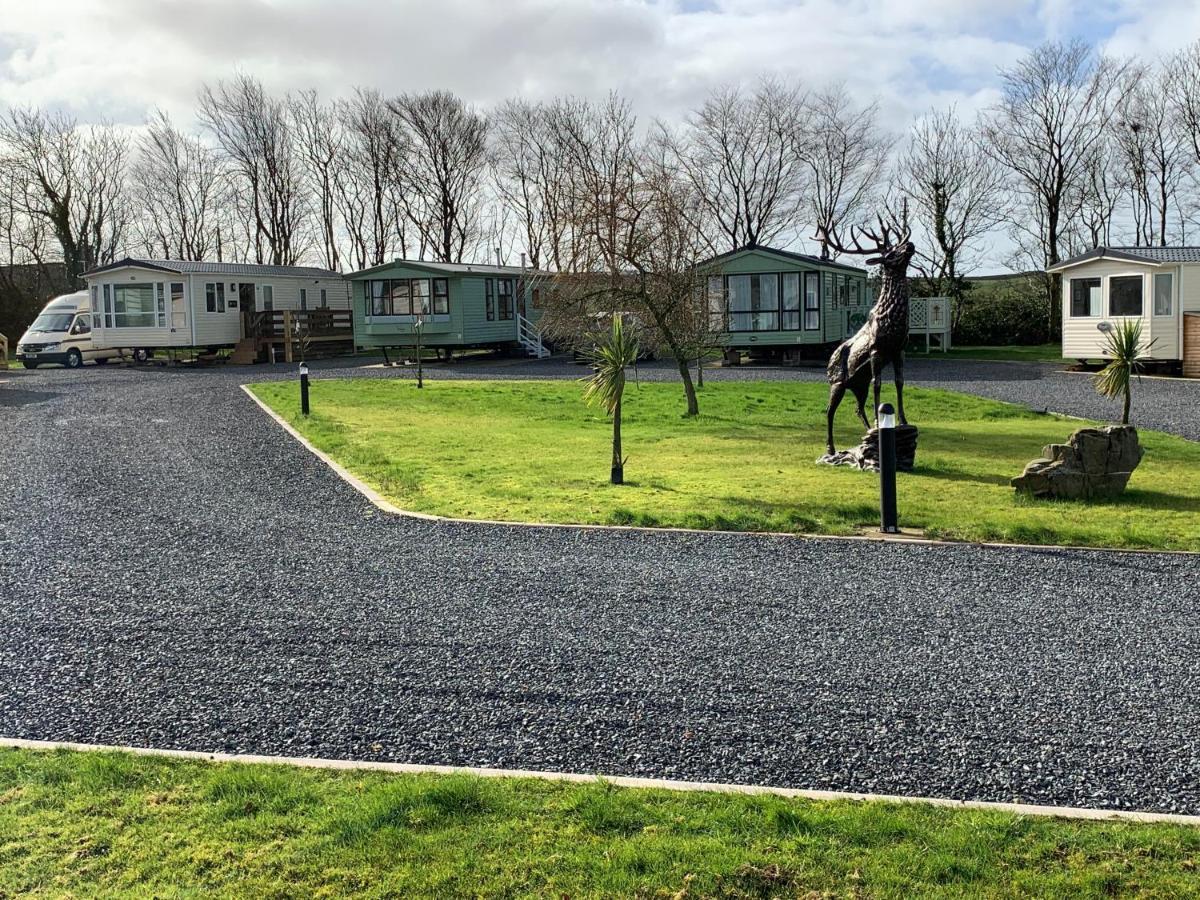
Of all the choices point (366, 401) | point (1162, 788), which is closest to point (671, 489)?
point (1162, 788)

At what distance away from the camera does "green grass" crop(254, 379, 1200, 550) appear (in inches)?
387

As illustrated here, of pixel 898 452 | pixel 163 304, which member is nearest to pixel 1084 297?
pixel 898 452

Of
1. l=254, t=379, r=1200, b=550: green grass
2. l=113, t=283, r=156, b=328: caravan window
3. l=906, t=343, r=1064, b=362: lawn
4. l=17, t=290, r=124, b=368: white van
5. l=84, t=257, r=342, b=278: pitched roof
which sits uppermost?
l=84, t=257, r=342, b=278: pitched roof

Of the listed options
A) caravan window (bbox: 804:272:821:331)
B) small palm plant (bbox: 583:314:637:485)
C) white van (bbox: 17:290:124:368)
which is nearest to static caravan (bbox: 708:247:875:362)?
caravan window (bbox: 804:272:821:331)

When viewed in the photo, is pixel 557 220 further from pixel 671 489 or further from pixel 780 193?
pixel 780 193

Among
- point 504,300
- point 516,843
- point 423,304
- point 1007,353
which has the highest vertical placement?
point 504,300

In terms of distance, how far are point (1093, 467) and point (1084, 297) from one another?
1977 cm

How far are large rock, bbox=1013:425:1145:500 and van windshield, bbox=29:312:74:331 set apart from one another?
99.7ft

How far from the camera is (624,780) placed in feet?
14.1

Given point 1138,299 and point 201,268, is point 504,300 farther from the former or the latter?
point 1138,299

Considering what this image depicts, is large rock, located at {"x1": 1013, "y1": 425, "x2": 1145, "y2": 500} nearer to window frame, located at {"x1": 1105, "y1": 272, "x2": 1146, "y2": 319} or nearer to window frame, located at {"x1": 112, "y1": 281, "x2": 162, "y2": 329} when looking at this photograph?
window frame, located at {"x1": 1105, "y1": 272, "x2": 1146, "y2": 319}

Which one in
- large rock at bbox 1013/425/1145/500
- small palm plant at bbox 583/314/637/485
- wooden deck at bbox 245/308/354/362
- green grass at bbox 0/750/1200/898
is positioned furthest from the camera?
wooden deck at bbox 245/308/354/362

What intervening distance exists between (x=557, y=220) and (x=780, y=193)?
25824 millimetres

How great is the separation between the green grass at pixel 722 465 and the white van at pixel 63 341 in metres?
14.3
